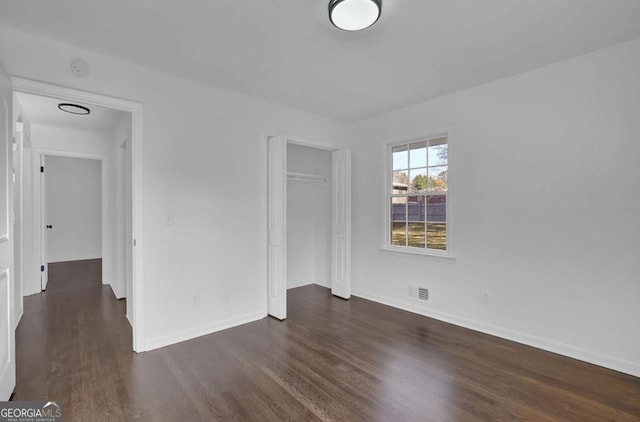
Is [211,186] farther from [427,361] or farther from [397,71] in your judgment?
[427,361]

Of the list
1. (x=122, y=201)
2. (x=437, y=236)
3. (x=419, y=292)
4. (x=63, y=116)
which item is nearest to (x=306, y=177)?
(x=437, y=236)

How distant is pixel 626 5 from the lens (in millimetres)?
2074

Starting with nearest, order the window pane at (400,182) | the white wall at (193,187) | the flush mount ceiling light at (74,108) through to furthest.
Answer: the white wall at (193,187) < the flush mount ceiling light at (74,108) < the window pane at (400,182)

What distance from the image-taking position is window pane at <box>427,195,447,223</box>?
12.5 ft

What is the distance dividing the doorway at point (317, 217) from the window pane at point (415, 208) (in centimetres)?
91

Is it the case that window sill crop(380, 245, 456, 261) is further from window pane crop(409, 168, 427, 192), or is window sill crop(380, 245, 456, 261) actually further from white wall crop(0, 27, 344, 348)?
white wall crop(0, 27, 344, 348)

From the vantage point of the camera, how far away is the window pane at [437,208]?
3801 millimetres

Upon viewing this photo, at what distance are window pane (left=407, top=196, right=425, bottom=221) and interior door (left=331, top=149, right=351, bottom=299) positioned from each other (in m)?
0.91

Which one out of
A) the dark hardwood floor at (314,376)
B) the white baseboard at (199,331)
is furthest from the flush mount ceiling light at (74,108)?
the white baseboard at (199,331)

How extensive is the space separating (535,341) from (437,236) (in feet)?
4.68

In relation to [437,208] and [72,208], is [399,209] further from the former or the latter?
[72,208]

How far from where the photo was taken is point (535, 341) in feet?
9.95

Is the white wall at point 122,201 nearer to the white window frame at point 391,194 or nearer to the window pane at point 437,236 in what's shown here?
the white window frame at point 391,194

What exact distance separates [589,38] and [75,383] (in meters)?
4.87
